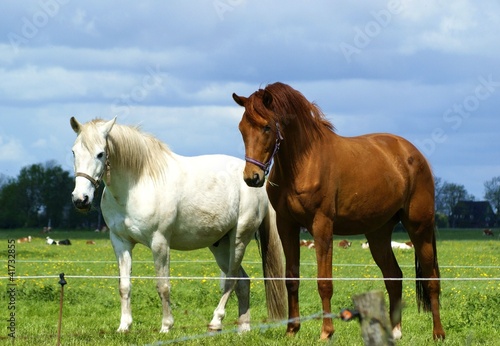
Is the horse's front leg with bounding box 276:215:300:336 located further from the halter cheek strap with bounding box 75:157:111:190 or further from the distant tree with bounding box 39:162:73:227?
the distant tree with bounding box 39:162:73:227

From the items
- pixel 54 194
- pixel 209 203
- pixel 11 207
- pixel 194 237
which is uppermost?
pixel 54 194

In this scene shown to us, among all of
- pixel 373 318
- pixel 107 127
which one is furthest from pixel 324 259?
pixel 373 318

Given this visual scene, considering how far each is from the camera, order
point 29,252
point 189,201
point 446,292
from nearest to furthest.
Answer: point 189,201, point 446,292, point 29,252

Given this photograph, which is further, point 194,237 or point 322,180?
point 194,237

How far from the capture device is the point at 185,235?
10.9m

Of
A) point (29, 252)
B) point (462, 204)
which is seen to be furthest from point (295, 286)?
point (462, 204)

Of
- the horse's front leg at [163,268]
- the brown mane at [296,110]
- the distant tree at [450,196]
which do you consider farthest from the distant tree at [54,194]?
the brown mane at [296,110]

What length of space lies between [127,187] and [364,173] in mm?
2928

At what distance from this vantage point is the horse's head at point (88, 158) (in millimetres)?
9656

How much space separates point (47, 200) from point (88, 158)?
107429 mm

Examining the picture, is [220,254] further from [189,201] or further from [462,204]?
[462,204]

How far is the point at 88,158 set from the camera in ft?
32.3

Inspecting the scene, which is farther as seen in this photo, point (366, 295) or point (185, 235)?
point (185, 235)

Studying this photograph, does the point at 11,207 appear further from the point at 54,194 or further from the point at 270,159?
the point at 270,159
